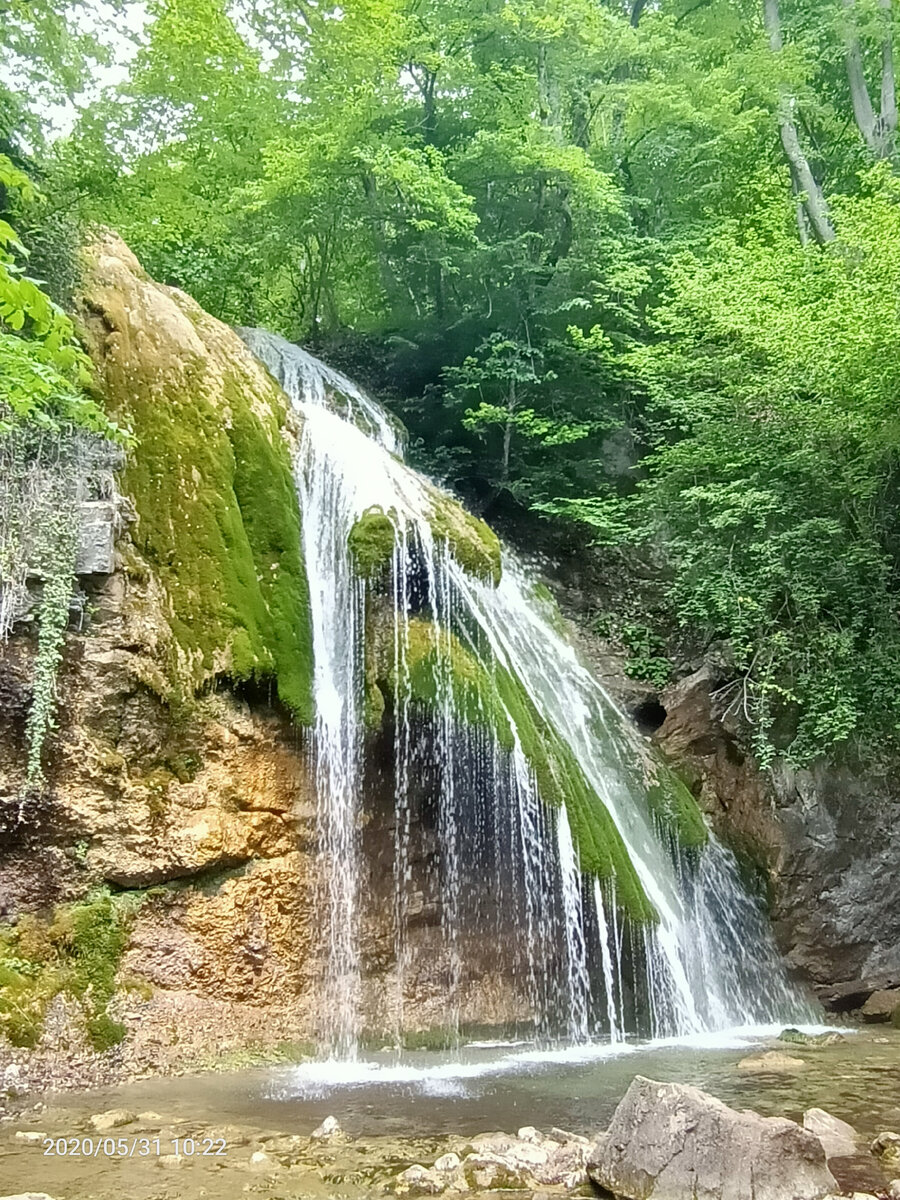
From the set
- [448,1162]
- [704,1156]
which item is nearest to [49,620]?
[448,1162]

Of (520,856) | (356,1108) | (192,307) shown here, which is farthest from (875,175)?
(356,1108)

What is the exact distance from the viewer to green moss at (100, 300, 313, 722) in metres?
7.41

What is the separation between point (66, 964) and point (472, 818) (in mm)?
3152

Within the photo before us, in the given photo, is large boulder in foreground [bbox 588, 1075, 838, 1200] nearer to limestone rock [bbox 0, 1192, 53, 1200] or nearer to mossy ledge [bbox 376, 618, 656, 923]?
limestone rock [bbox 0, 1192, 53, 1200]

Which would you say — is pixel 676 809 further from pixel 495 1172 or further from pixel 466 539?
pixel 495 1172

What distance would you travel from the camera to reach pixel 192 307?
9.39 meters

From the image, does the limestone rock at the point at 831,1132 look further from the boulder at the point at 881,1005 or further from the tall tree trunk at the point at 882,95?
the tall tree trunk at the point at 882,95

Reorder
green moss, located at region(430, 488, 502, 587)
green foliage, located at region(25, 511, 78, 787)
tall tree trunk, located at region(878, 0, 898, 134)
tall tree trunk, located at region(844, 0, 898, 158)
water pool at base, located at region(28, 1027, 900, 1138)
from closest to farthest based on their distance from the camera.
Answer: water pool at base, located at region(28, 1027, 900, 1138)
green foliage, located at region(25, 511, 78, 787)
green moss, located at region(430, 488, 502, 587)
tall tree trunk, located at region(844, 0, 898, 158)
tall tree trunk, located at region(878, 0, 898, 134)

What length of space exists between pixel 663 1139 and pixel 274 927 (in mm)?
3786

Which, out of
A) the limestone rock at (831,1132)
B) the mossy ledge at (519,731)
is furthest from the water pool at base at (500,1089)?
the mossy ledge at (519,731)

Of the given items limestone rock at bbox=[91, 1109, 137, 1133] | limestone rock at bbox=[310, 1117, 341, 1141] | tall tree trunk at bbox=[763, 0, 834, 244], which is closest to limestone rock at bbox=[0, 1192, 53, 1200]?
limestone rock at bbox=[91, 1109, 137, 1133]

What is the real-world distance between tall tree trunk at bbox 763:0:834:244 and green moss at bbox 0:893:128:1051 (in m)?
13.4

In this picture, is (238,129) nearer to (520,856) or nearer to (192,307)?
(192,307)

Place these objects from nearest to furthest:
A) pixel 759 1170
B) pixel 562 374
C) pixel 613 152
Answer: pixel 759 1170 < pixel 562 374 < pixel 613 152
